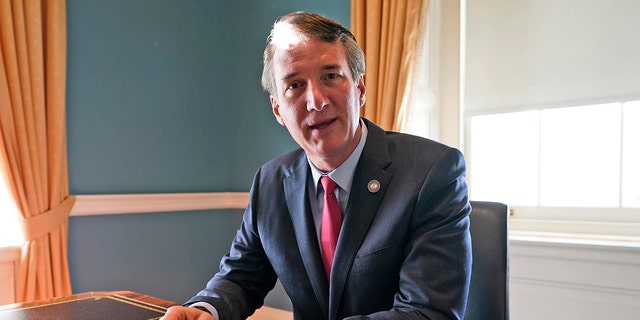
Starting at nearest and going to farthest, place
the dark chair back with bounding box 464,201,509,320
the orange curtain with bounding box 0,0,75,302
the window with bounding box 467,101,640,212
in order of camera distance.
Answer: the dark chair back with bounding box 464,201,509,320, the window with bounding box 467,101,640,212, the orange curtain with bounding box 0,0,75,302

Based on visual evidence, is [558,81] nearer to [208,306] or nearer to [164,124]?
[208,306]

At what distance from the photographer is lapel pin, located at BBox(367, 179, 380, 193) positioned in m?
1.41

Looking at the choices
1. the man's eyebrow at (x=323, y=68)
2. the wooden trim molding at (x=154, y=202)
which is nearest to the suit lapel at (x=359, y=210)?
the man's eyebrow at (x=323, y=68)

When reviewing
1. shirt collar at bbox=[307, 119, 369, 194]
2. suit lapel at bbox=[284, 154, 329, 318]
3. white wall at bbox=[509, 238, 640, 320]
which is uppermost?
shirt collar at bbox=[307, 119, 369, 194]

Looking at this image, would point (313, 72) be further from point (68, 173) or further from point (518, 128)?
point (68, 173)

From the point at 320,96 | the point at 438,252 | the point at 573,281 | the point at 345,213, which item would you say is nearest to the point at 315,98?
the point at 320,96

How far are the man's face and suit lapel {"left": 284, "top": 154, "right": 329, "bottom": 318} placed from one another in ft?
0.38

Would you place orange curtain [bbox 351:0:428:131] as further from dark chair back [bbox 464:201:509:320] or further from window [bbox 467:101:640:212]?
dark chair back [bbox 464:201:509:320]

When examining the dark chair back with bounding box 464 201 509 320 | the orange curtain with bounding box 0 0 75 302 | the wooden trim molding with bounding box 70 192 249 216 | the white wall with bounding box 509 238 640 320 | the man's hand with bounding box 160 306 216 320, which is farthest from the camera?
the wooden trim molding with bounding box 70 192 249 216

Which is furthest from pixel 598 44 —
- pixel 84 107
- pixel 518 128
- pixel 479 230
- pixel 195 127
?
pixel 84 107

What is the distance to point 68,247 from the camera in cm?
292

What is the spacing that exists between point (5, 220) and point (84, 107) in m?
0.69

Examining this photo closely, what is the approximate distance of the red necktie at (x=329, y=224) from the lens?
4.74ft

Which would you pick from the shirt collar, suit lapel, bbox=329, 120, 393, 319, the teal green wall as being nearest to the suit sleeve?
suit lapel, bbox=329, 120, 393, 319
